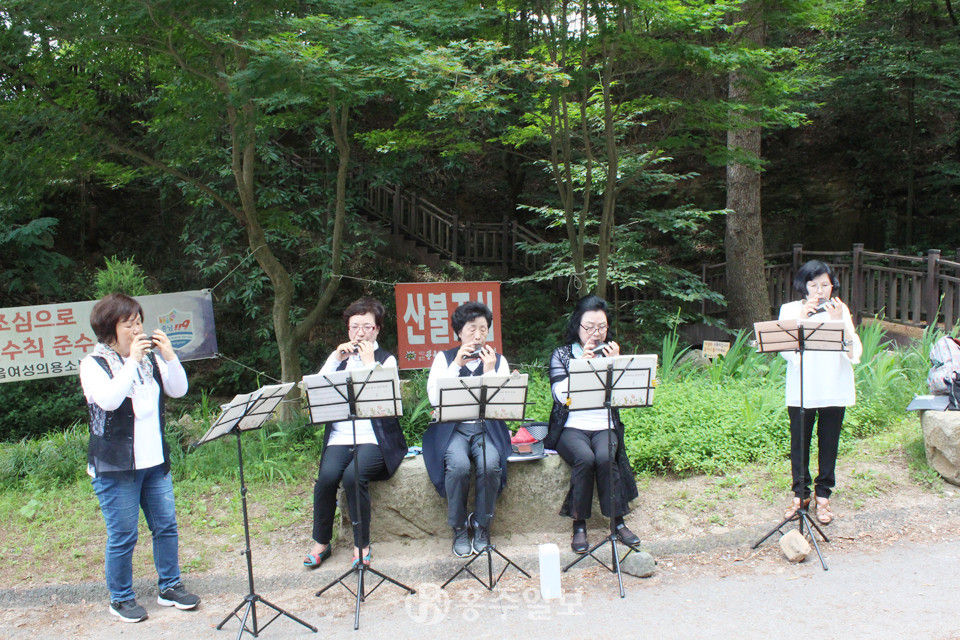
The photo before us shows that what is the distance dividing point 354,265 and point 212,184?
8.59 feet

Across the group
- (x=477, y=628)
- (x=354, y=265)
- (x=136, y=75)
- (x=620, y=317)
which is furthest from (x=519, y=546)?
(x=354, y=265)

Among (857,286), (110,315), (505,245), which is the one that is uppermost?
(505,245)

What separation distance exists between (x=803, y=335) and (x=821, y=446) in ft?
3.16

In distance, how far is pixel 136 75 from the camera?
7.14 m

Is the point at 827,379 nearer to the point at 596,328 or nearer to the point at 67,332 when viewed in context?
the point at 596,328

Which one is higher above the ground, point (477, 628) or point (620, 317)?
point (620, 317)

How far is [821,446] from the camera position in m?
4.71

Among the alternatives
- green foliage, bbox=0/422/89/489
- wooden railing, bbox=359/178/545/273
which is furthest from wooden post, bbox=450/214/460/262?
green foliage, bbox=0/422/89/489

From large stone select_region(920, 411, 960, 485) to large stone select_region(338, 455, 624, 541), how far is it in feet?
8.54

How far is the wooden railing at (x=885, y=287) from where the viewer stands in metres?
8.45

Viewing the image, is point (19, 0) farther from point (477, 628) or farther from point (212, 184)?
point (212, 184)

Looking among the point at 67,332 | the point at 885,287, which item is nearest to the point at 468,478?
the point at 67,332

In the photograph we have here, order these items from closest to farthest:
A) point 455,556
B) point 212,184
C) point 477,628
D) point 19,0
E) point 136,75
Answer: point 477,628, point 455,556, point 19,0, point 136,75, point 212,184

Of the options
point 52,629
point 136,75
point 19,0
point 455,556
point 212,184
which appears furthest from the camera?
point 212,184
